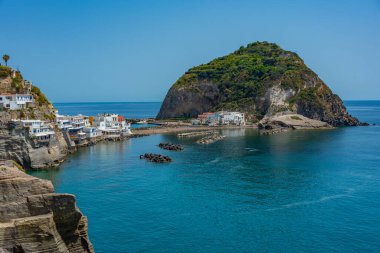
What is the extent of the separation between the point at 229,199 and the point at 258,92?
410ft

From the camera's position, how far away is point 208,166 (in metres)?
69.2

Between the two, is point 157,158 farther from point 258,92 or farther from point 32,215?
point 258,92

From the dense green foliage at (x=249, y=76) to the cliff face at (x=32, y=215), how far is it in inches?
5928

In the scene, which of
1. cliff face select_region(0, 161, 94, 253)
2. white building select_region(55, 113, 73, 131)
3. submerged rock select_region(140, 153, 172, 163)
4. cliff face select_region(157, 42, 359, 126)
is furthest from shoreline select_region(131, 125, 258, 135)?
cliff face select_region(0, 161, 94, 253)

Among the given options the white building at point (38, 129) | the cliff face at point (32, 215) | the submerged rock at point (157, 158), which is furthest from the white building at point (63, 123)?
the cliff face at point (32, 215)

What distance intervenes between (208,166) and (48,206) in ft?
166

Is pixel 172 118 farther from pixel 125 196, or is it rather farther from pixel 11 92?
pixel 125 196

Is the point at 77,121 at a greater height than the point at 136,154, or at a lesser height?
greater

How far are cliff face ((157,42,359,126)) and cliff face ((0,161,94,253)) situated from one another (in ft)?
457

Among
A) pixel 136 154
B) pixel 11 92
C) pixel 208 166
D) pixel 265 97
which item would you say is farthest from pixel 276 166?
pixel 265 97

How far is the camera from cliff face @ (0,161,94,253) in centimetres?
1808

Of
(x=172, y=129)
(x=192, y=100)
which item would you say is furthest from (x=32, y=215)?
(x=192, y=100)

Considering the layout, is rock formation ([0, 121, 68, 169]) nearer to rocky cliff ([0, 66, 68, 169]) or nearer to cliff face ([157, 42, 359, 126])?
rocky cliff ([0, 66, 68, 169])

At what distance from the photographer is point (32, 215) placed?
62.7 ft
